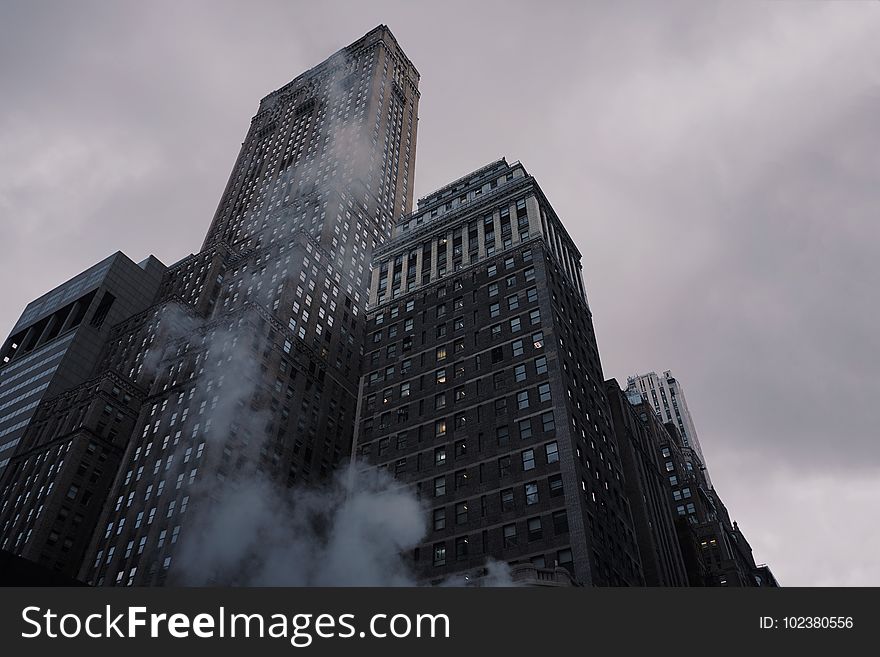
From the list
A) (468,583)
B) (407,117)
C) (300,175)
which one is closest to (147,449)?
(468,583)

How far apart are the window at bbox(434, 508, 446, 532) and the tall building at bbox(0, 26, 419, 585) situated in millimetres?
31287

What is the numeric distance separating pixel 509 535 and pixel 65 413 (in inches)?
3425

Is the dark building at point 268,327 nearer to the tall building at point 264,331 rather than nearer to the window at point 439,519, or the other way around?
the tall building at point 264,331

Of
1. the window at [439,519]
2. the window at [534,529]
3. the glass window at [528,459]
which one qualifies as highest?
the glass window at [528,459]

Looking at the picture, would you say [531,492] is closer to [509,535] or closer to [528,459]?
[528,459]

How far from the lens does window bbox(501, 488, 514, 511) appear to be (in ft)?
203

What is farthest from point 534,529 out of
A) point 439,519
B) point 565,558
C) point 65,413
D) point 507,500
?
point 65,413

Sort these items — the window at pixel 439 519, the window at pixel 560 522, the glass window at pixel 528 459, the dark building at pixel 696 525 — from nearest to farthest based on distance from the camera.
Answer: the window at pixel 560 522, the glass window at pixel 528 459, the window at pixel 439 519, the dark building at pixel 696 525

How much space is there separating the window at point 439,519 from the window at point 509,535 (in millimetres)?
6370

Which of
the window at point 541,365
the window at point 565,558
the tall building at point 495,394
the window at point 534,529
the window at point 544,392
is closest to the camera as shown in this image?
the window at point 565,558

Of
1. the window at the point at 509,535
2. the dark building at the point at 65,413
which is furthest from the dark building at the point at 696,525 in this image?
the dark building at the point at 65,413

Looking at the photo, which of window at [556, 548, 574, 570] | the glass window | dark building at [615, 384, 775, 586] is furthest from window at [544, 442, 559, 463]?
dark building at [615, 384, 775, 586]

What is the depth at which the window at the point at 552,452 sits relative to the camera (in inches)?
2473

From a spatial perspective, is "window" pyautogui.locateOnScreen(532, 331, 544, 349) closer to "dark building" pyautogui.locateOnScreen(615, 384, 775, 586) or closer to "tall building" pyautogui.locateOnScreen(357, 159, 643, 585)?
"tall building" pyautogui.locateOnScreen(357, 159, 643, 585)
